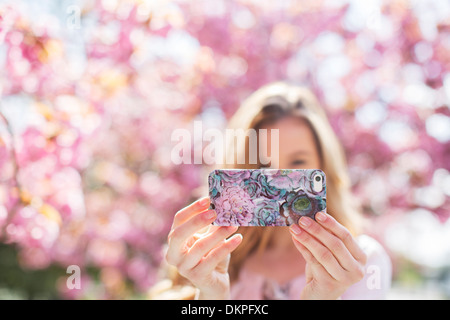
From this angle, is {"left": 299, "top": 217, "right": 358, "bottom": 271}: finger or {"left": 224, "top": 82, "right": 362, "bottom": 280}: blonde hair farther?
{"left": 224, "top": 82, "right": 362, "bottom": 280}: blonde hair

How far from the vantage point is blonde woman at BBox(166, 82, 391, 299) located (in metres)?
1.01

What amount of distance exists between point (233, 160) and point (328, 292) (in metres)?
0.58

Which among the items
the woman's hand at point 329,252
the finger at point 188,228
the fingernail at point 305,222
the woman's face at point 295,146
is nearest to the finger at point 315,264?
the woman's hand at point 329,252

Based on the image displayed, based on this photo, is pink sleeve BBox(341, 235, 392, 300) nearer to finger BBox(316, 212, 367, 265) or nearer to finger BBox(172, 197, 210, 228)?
finger BBox(316, 212, 367, 265)

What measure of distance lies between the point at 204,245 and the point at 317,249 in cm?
24

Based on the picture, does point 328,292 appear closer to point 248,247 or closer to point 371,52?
point 248,247

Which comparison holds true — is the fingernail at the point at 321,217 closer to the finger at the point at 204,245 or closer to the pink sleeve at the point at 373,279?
the finger at the point at 204,245

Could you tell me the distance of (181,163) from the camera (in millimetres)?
2986

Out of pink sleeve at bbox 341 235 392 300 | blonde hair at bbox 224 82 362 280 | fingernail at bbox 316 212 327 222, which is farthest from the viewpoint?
blonde hair at bbox 224 82 362 280

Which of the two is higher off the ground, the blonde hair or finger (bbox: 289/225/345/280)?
the blonde hair

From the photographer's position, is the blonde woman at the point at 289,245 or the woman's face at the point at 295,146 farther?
the woman's face at the point at 295,146

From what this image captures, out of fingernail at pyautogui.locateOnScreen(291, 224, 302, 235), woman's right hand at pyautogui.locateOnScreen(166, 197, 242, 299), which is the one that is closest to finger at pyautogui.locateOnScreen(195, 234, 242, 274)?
woman's right hand at pyautogui.locateOnScreen(166, 197, 242, 299)

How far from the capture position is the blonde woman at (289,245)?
3.31 feet
